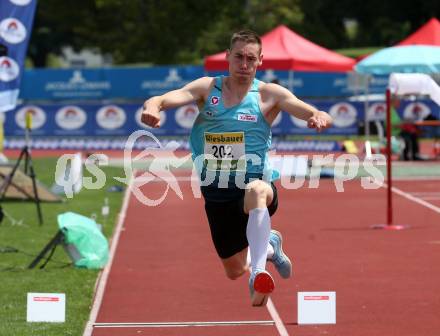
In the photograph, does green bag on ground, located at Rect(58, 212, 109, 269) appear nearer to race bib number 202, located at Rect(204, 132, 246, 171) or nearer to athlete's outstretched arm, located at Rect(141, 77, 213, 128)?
race bib number 202, located at Rect(204, 132, 246, 171)

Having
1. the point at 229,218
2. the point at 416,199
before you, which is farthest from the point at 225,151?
the point at 416,199

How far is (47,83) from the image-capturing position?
3100 centimetres

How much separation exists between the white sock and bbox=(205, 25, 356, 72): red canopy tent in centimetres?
1934

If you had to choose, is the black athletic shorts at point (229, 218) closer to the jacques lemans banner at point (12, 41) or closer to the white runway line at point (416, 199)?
the jacques lemans banner at point (12, 41)

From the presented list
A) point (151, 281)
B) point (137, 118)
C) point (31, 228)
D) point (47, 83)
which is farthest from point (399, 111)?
point (151, 281)

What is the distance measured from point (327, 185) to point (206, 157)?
13.6m

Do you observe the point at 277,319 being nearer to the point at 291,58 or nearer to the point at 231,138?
the point at 231,138

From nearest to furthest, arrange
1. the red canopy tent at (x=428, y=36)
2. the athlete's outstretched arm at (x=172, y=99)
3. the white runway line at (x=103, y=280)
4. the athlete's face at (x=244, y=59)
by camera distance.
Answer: the athlete's outstretched arm at (x=172, y=99) → the athlete's face at (x=244, y=59) → the white runway line at (x=103, y=280) → the red canopy tent at (x=428, y=36)

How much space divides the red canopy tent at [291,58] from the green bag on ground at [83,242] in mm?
15372

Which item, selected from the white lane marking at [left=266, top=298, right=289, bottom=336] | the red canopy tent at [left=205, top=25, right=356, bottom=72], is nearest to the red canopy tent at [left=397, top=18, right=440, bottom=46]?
the red canopy tent at [left=205, top=25, right=356, bottom=72]

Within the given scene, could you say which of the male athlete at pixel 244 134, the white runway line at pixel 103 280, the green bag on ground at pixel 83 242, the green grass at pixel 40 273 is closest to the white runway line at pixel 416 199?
the white runway line at pixel 103 280

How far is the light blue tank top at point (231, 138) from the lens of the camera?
276 inches

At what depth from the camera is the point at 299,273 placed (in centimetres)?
1092

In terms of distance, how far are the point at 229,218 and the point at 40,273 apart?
3.74 m
